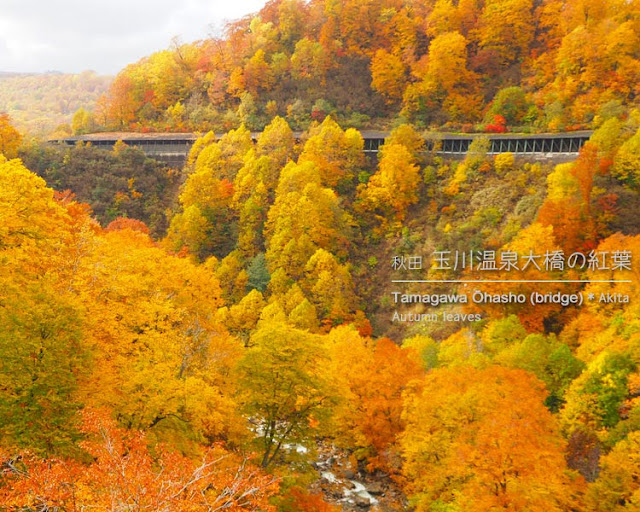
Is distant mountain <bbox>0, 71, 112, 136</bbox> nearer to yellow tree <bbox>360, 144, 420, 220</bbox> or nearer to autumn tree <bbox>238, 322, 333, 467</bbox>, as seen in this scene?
yellow tree <bbox>360, 144, 420, 220</bbox>

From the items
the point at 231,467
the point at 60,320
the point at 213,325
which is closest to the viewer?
the point at 60,320

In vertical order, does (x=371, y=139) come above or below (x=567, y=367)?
above

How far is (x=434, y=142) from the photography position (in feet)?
181

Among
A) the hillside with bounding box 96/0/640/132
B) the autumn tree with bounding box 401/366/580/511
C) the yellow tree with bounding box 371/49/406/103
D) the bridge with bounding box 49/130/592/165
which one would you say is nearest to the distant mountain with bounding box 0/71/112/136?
the hillside with bounding box 96/0/640/132

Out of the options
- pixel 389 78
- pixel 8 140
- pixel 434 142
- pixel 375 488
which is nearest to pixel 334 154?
pixel 434 142

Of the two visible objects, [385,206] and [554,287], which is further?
[385,206]

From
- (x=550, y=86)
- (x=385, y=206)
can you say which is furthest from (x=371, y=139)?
(x=550, y=86)

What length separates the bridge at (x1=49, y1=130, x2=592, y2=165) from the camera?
1917 inches

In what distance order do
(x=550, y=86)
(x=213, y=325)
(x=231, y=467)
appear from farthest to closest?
(x=550, y=86)
(x=213, y=325)
(x=231, y=467)

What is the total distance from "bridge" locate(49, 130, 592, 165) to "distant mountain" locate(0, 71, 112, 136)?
5188 centimetres

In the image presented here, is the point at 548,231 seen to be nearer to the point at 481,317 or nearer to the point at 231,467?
the point at 481,317

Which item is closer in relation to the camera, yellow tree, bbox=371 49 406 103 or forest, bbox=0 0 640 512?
forest, bbox=0 0 640 512

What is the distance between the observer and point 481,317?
37.2 m

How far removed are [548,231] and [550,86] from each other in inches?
1066
